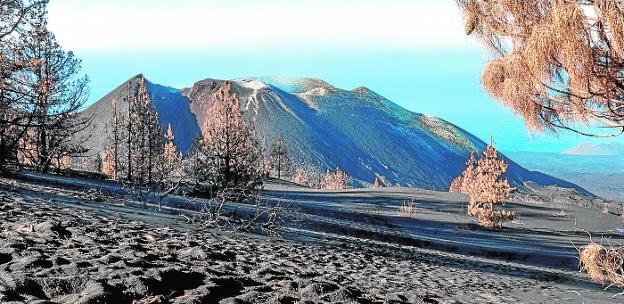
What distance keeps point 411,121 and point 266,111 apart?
6374 centimetres

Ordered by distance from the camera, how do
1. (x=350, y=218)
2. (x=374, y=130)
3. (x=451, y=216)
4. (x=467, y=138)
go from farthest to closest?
(x=467, y=138), (x=374, y=130), (x=451, y=216), (x=350, y=218)

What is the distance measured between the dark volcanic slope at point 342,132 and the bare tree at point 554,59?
124951 millimetres

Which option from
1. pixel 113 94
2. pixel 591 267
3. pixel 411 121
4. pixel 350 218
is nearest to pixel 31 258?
pixel 591 267

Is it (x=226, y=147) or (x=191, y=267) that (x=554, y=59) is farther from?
(x=226, y=147)

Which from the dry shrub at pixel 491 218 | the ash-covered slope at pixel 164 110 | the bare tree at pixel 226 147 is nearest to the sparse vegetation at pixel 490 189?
the dry shrub at pixel 491 218

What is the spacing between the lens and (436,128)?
198250mm

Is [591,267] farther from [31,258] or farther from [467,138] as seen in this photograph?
[467,138]

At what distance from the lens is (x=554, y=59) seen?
6340 mm

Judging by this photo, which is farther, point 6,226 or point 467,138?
point 467,138

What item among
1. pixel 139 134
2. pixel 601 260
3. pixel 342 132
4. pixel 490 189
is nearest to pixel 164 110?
pixel 342 132

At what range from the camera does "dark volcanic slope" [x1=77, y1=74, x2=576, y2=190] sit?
14538 centimetres

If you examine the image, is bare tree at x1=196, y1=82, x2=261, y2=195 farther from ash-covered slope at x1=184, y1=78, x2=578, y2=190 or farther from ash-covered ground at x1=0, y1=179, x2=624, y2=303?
ash-covered slope at x1=184, y1=78, x2=578, y2=190

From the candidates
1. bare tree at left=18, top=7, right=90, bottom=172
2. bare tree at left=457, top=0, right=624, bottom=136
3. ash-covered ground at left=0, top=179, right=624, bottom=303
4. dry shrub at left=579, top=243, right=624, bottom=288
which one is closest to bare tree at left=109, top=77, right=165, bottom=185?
bare tree at left=18, top=7, right=90, bottom=172

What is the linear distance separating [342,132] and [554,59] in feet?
532
